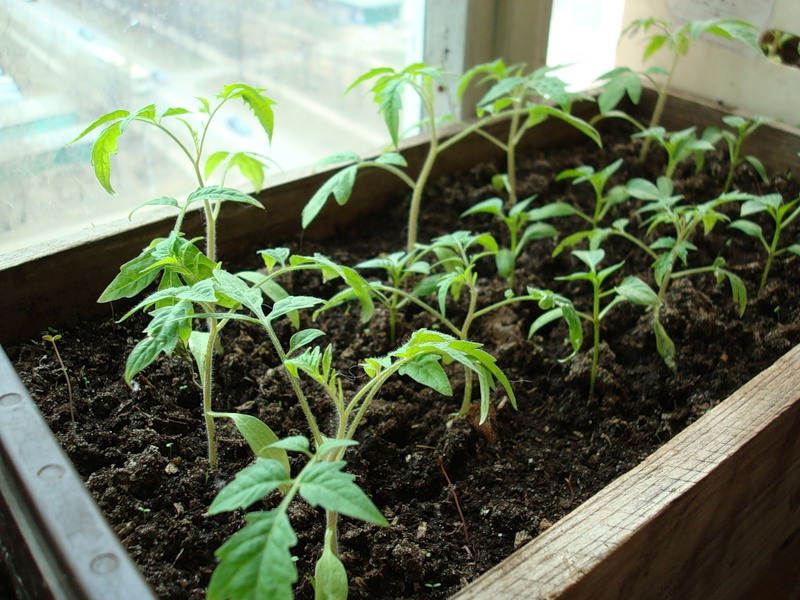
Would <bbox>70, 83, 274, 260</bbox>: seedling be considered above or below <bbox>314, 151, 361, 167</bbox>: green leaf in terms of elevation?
above

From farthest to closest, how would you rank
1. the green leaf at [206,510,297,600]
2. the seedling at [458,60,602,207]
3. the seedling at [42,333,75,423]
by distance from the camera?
1. the seedling at [458,60,602,207]
2. the seedling at [42,333,75,423]
3. the green leaf at [206,510,297,600]

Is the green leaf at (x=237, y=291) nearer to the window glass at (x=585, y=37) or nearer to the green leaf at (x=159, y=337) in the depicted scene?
the green leaf at (x=159, y=337)

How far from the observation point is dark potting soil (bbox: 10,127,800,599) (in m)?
0.89

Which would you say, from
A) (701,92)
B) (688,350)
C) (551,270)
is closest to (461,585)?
(688,350)

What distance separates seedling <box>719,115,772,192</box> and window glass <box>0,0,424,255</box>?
720mm

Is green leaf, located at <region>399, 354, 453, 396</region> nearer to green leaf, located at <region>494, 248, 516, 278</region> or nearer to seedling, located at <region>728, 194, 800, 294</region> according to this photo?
green leaf, located at <region>494, 248, 516, 278</region>

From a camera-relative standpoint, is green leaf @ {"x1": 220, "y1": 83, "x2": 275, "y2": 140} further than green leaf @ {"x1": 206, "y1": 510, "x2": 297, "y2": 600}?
Yes

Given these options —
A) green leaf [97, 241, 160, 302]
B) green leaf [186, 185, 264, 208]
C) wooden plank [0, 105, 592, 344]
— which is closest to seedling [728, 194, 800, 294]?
wooden plank [0, 105, 592, 344]

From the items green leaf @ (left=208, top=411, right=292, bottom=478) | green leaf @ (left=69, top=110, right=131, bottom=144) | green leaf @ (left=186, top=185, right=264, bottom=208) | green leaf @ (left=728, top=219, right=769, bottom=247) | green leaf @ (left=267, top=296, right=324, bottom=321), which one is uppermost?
green leaf @ (left=69, top=110, right=131, bottom=144)

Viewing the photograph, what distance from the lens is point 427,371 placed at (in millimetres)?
822

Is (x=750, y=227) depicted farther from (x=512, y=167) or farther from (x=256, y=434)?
(x=256, y=434)

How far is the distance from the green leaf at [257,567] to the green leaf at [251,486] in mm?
24

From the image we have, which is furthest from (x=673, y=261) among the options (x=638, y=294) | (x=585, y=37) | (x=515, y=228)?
(x=585, y=37)

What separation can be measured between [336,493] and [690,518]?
50 cm
